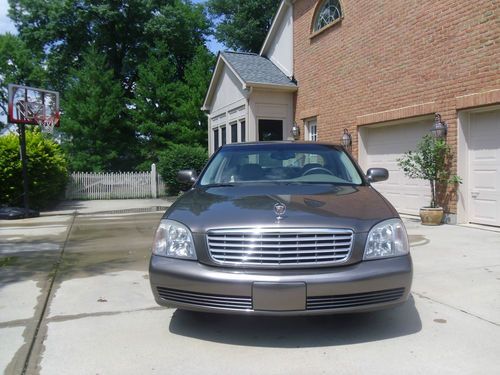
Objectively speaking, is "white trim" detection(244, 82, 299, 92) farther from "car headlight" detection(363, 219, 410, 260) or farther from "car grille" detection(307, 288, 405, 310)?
"car grille" detection(307, 288, 405, 310)

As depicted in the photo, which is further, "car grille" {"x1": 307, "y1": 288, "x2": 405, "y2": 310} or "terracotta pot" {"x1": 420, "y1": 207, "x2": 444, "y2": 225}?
"terracotta pot" {"x1": 420, "y1": 207, "x2": 444, "y2": 225}

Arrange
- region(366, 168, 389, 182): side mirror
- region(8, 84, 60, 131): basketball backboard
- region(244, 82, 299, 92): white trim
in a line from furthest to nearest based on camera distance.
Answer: region(244, 82, 299, 92): white trim → region(8, 84, 60, 131): basketball backboard → region(366, 168, 389, 182): side mirror

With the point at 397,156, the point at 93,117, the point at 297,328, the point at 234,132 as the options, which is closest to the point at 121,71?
the point at 93,117

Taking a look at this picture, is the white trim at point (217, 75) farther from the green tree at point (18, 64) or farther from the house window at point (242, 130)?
the green tree at point (18, 64)

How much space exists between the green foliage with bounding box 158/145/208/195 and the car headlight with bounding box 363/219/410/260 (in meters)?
15.9

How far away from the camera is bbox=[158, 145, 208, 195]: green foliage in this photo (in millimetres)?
19375

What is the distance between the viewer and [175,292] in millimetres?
3494

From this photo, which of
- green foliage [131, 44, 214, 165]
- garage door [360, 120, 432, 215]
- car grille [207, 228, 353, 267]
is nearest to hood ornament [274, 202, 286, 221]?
car grille [207, 228, 353, 267]

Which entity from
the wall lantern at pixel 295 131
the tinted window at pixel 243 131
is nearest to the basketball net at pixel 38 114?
the tinted window at pixel 243 131

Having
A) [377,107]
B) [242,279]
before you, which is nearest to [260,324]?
[242,279]

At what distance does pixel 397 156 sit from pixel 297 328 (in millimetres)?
8148

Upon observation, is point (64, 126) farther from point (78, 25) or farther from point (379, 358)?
point (379, 358)

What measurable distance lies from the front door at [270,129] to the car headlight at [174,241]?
12416 mm

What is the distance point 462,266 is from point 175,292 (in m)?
3.93
